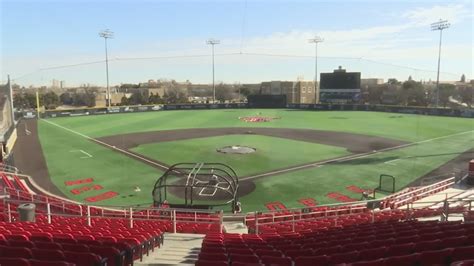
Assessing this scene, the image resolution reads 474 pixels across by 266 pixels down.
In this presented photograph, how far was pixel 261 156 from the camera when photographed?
35.5m

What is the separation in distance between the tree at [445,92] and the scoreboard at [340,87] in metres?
26.7

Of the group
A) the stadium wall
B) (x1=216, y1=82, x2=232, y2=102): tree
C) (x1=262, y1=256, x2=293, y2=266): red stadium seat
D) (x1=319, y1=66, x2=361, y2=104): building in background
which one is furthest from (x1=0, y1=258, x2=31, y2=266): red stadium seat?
(x1=216, y1=82, x2=232, y2=102): tree

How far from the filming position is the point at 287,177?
28.2 meters

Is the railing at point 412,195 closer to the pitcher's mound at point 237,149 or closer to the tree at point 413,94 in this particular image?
the pitcher's mound at point 237,149

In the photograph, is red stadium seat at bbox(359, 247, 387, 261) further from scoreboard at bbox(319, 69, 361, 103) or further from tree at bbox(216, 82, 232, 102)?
tree at bbox(216, 82, 232, 102)

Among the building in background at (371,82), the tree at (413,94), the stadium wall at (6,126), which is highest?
the building in background at (371,82)

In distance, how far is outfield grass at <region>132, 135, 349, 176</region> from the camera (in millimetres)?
32562

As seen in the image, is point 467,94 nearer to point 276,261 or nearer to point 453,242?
point 453,242

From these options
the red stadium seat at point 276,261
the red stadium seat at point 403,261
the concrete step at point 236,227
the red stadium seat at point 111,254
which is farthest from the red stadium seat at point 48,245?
the concrete step at point 236,227

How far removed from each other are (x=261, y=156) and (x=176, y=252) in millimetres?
25614

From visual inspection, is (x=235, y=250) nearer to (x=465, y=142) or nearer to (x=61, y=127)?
(x=465, y=142)

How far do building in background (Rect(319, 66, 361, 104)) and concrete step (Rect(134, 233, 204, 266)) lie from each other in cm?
8420

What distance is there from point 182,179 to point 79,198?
7307 millimetres

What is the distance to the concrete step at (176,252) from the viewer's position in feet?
29.1
